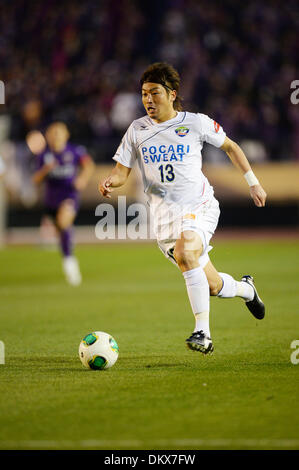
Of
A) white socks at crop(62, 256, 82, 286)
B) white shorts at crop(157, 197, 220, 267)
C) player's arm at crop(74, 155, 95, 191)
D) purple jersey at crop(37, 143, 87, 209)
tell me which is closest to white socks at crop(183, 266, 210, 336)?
white shorts at crop(157, 197, 220, 267)

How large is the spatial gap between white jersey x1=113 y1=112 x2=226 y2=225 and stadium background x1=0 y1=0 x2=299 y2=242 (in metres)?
13.7

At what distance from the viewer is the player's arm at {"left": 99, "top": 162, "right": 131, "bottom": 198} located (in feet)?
21.1

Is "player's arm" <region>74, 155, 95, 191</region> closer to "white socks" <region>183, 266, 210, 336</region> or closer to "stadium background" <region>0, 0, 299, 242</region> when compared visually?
"stadium background" <region>0, 0, 299, 242</region>

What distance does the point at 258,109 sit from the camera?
2080cm

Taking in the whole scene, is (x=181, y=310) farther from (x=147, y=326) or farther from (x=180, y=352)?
(x=180, y=352)

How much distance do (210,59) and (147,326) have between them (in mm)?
15288

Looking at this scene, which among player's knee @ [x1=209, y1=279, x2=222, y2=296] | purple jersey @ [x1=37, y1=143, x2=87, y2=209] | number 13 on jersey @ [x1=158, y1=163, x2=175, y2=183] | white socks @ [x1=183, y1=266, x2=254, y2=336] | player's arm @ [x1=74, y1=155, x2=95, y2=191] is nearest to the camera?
white socks @ [x1=183, y1=266, x2=254, y2=336]

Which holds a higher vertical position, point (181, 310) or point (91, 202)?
point (91, 202)

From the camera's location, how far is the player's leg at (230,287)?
6707 mm

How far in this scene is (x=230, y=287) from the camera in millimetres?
6832

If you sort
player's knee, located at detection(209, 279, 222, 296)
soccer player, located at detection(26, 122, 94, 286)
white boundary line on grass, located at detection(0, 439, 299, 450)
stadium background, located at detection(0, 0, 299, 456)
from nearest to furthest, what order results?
1. white boundary line on grass, located at detection(0, 439, 299, 450)
2. stadium background, located at detection(0, 0, 299, 456)
3. player's knee, located at detection(209, 279, 222, 296)
4. soccer player, located at detection(26, 122, 94, 286)

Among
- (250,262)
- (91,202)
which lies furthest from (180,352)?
(91,202)

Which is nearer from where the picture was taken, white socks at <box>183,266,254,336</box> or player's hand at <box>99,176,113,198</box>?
white socks at <box>183,266,254,336</box>

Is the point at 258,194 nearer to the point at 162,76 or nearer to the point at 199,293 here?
the point at 199,293
